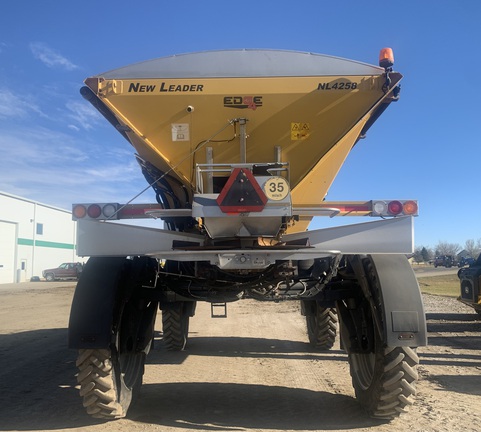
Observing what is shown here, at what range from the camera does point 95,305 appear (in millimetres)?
4469

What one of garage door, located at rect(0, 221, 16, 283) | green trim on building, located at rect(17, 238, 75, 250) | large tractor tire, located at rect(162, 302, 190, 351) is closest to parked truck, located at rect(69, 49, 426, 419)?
large tractor tire, located at rect(162, 302, 190, 351)

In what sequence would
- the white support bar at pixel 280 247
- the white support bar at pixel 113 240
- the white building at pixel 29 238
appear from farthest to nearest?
the white building at pixel 29 238, the white support bar at pixel 113 240, the white support bar at pixel 280 247

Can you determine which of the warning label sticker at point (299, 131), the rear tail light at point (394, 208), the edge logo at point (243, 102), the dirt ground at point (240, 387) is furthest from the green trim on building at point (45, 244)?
the rear tail light at point (394, 208)

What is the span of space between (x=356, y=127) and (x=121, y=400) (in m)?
3.59

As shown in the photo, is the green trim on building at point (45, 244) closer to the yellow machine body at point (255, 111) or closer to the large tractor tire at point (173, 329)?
the large tractor tire at point (173, 329)

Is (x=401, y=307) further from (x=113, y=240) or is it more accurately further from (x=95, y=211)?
(x=95, y=211)

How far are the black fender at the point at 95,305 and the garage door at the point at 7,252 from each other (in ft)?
125

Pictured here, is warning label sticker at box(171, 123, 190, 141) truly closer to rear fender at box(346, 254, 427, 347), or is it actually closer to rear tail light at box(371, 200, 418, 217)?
rear tail light at box(371, 200, 418, 217)

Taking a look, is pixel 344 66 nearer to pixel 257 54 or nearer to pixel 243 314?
pixel 257 54

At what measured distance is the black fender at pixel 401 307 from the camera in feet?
14.0

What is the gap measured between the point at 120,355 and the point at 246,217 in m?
2.18

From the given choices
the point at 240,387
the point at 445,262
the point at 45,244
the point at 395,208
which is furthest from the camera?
the point at 445,262

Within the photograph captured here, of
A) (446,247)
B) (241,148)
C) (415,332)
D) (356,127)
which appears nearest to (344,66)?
(356,127)

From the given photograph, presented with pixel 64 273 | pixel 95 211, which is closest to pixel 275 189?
pixel 95 211
